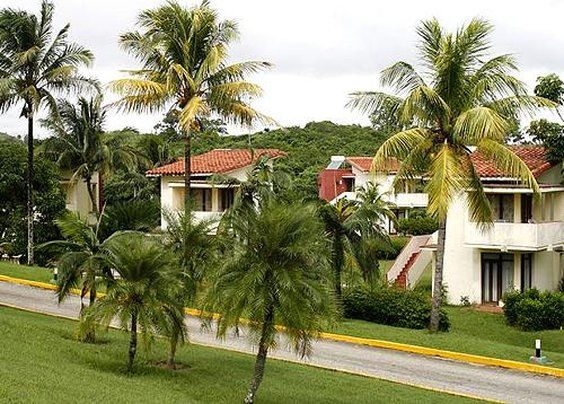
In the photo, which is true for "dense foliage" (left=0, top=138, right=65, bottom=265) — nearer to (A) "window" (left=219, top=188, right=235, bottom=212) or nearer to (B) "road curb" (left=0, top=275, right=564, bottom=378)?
(A) "window" (left=219, top=188, right=235, bottom=212)

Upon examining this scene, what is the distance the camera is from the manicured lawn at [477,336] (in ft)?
75.3

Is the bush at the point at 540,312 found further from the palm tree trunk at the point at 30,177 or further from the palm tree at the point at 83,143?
the palm tree at the point at 83,143

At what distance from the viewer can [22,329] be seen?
1938 centimetres

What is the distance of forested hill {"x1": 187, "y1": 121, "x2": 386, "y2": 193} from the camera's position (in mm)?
72188

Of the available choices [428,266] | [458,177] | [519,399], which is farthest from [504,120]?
[428,266]

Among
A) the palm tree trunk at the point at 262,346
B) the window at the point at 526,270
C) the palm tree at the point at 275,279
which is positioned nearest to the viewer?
the palm tree at the point at 275,279

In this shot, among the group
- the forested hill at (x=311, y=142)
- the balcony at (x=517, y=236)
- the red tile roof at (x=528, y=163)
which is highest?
the forested hill at (x=311, y=142)

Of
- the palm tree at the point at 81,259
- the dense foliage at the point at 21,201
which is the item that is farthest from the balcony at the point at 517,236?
the dense foliage at the point at 21,201

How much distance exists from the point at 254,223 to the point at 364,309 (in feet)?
45.3

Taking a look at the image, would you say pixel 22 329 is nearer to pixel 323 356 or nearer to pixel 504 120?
pixel 323 356

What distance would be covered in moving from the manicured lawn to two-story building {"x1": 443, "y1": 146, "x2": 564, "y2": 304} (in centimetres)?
214

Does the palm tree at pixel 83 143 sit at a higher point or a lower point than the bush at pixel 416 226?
higher

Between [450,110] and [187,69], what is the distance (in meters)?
8.21

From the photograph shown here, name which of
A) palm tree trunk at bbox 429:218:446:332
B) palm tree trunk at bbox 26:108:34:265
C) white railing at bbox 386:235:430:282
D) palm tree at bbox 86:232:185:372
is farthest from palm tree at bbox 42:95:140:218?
palm tree at bbox 86:232:185:372
